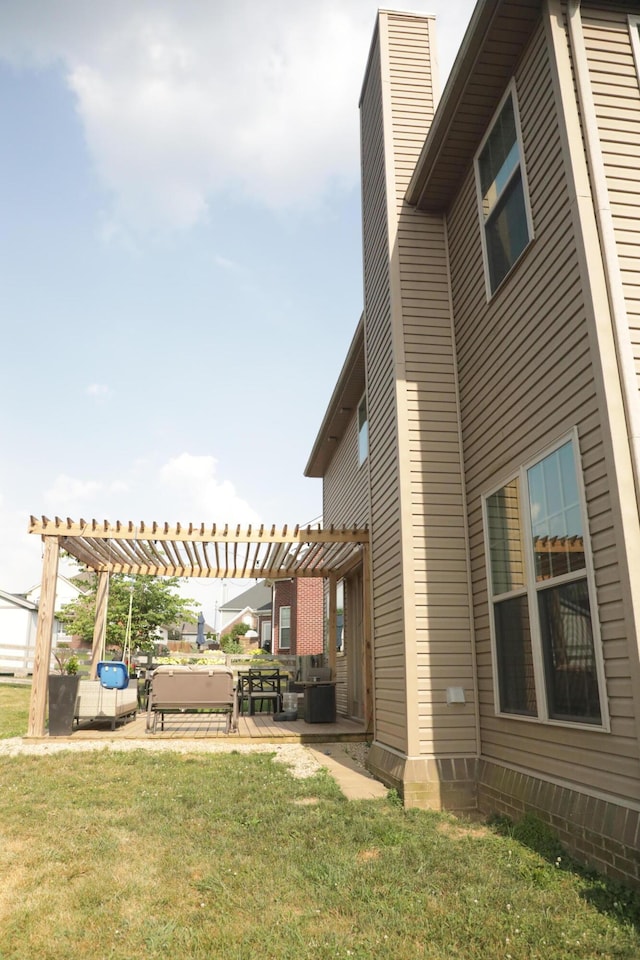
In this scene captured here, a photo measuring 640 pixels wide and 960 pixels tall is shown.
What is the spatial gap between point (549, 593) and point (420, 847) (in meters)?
1.90

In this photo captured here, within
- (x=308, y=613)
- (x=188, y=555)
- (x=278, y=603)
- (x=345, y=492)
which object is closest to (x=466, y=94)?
(x=345, y=492)

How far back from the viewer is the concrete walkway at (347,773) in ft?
19.7

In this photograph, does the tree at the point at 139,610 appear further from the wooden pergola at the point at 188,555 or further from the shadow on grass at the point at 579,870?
the shadow on grass at the point at 579,870

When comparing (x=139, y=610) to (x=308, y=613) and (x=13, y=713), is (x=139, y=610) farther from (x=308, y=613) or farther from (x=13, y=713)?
(x=13, y=713)

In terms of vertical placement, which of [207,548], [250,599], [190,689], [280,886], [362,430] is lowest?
[280,886]

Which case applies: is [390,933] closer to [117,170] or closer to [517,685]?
[517,685]

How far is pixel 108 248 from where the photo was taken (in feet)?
44.3

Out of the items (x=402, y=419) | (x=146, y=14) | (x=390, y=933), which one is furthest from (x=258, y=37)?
(x=390, y=933)

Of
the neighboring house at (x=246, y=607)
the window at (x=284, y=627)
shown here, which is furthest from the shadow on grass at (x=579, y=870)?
the neighboring house at (x=246, y=607)

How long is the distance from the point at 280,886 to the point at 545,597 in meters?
2.57

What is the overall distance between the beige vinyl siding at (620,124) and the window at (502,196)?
77cm

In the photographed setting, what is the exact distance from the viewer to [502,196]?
19.4ft

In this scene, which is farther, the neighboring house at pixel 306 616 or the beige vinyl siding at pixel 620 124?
the neighboring house at pixel 306 616

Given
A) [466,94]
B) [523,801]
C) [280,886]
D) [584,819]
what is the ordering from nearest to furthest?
[280,886]
[584,819]
[523,801]
[466,94]
